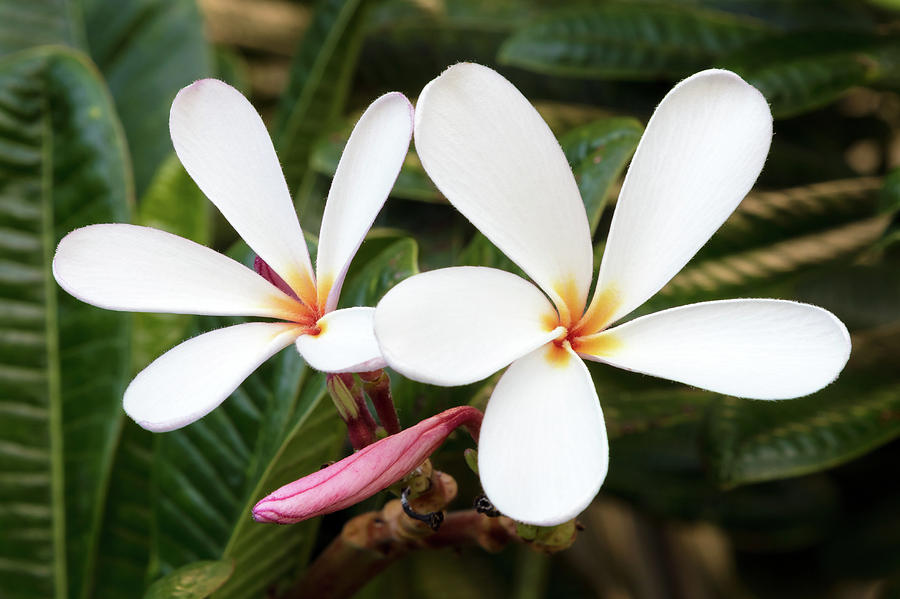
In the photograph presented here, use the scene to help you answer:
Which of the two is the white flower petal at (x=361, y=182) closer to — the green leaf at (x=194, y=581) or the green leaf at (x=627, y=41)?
the green leaf at (x=194, y=581)

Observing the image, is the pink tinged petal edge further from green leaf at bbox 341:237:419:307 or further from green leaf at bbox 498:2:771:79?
green leaf at bbox 498:2:771:79

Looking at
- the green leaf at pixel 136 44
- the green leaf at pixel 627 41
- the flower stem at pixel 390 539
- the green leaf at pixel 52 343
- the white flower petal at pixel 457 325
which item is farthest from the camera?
the green leaf at pixel 136 44

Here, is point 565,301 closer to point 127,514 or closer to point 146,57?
point 127,514

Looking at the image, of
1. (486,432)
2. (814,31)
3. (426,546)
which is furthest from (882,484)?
(486,432)

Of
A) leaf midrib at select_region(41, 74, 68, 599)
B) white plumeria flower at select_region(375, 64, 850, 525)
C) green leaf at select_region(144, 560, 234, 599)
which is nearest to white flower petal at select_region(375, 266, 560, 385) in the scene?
white plumeria flower at select_region(375, 64, 850, 525)

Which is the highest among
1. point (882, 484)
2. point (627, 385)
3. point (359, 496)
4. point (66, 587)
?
point (359, 496)

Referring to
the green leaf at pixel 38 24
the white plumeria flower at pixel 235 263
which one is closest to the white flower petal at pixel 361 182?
the white plumeria flower at pixel 235 263

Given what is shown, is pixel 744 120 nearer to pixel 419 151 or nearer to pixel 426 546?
pixel 419 151
